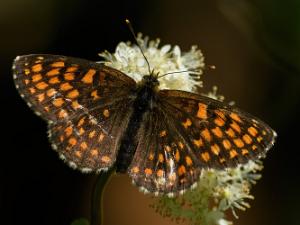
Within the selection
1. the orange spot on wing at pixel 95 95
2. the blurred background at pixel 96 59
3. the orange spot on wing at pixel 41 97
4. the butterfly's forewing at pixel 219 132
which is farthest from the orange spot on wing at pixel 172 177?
the blurred background at pixel 96 59

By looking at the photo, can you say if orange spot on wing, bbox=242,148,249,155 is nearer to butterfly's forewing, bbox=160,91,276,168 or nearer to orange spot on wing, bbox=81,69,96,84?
butterfly's forewing, bbox=160,91,276,168

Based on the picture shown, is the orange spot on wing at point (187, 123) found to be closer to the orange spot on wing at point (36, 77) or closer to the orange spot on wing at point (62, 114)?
the orange spot on wing at point (62, 114)

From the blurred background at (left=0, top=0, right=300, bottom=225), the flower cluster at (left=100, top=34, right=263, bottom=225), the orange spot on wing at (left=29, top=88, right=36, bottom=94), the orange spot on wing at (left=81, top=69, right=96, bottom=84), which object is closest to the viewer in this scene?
the orange spot on wing at (left=29, top=88, right=36, bottom=94)

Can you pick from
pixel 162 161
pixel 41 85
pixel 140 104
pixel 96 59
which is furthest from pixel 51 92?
pixel 96 59

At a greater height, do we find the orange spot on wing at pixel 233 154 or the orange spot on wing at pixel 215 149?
the orange spot on wing at pixel 233 154

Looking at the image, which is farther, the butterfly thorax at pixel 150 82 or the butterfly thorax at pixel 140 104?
the butterfly thorax at pixel 150 82

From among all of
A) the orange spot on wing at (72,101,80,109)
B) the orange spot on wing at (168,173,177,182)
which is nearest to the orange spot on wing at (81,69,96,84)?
the orange spot on wing at (72,101,80,109)

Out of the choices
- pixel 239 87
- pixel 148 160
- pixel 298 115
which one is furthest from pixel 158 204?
pixel 239 87
